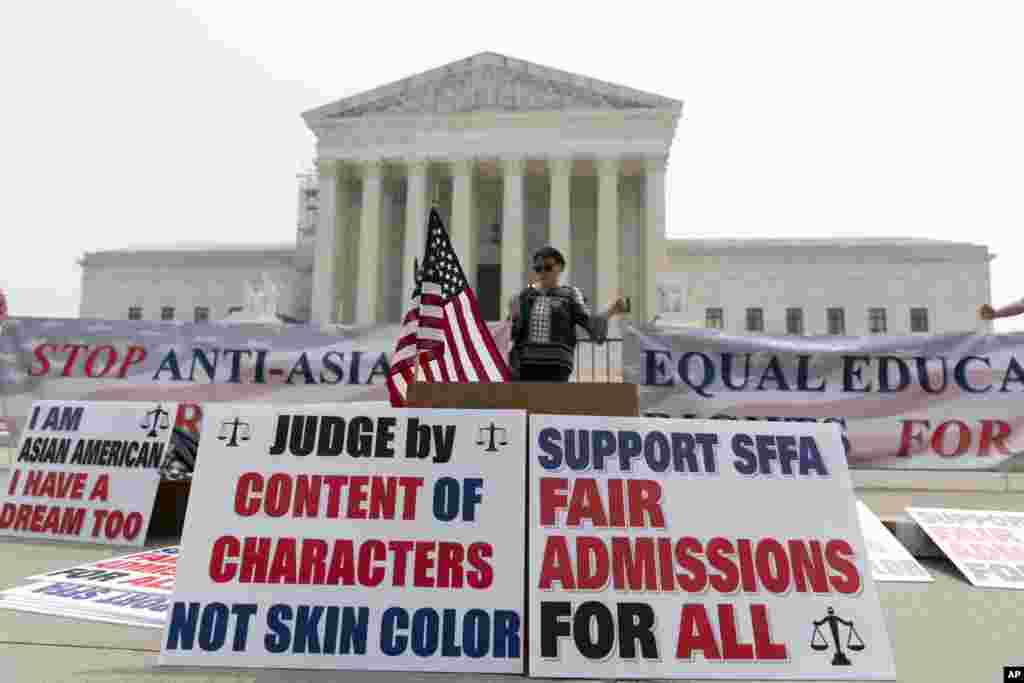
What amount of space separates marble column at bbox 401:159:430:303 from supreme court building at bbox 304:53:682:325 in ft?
0.25

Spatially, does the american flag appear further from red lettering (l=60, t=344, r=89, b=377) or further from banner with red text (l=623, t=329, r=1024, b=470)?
red lettering (l=60, t=344, r=89, b=377)

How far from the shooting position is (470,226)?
40.1 metres

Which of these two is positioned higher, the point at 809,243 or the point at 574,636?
the point at 809,243

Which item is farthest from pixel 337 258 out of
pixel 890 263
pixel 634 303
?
pixel 890 263

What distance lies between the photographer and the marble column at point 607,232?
39156mm

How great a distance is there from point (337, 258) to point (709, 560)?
40.5 meters

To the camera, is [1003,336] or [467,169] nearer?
[1003,336]

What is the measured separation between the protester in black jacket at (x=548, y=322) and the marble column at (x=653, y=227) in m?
34.3

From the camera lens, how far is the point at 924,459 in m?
9.30

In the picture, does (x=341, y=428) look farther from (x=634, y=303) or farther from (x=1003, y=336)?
(x=634, y=303)

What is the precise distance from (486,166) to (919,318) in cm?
3236

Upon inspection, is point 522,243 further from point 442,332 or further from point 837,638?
point 837,638

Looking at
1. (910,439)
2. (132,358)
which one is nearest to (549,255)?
(910,439)

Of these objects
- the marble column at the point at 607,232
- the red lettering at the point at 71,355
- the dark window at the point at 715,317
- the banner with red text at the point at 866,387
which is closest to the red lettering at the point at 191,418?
the red lettering at the point at 71,355
